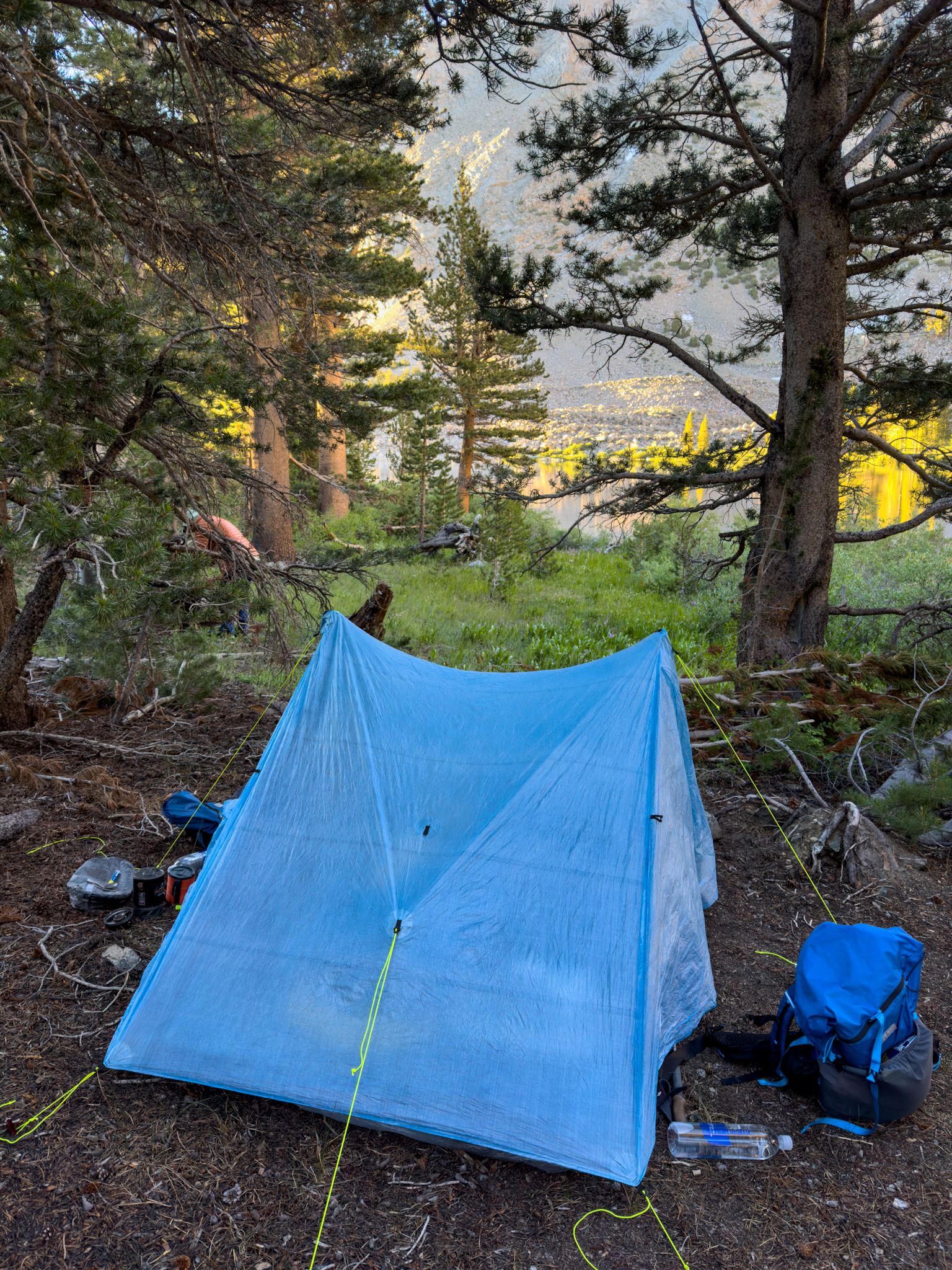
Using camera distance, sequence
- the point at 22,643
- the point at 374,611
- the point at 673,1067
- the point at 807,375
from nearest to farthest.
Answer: the point at 673,1067 < the point at 22,643 < the point at 374,611 < the point at 807,375

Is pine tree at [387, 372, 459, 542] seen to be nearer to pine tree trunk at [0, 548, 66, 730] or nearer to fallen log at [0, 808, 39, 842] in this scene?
pine tree trunk at [0, 548, 66, 730]

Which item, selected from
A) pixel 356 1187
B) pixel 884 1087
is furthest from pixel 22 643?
pixel 884 1087

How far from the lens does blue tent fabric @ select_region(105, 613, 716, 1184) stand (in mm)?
2689

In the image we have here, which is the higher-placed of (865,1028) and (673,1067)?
(865,1028)

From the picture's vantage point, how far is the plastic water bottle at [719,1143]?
110 inches

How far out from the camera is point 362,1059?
9.06 feet

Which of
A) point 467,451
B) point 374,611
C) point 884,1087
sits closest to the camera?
point 884,1087

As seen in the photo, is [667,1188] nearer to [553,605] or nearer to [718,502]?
[718,502]

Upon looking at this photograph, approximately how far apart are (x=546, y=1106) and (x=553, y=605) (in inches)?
396

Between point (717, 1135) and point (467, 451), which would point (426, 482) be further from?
point (717, 1135)

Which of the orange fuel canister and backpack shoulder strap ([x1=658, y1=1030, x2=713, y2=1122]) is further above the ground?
the orange fuel canister

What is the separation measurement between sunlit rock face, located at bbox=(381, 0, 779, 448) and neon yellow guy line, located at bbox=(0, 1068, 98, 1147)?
2706 centimetres

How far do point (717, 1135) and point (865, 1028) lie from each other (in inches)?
25.6

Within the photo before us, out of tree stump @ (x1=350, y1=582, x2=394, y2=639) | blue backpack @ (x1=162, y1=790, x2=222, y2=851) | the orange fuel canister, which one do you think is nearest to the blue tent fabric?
the orange fuel canister
